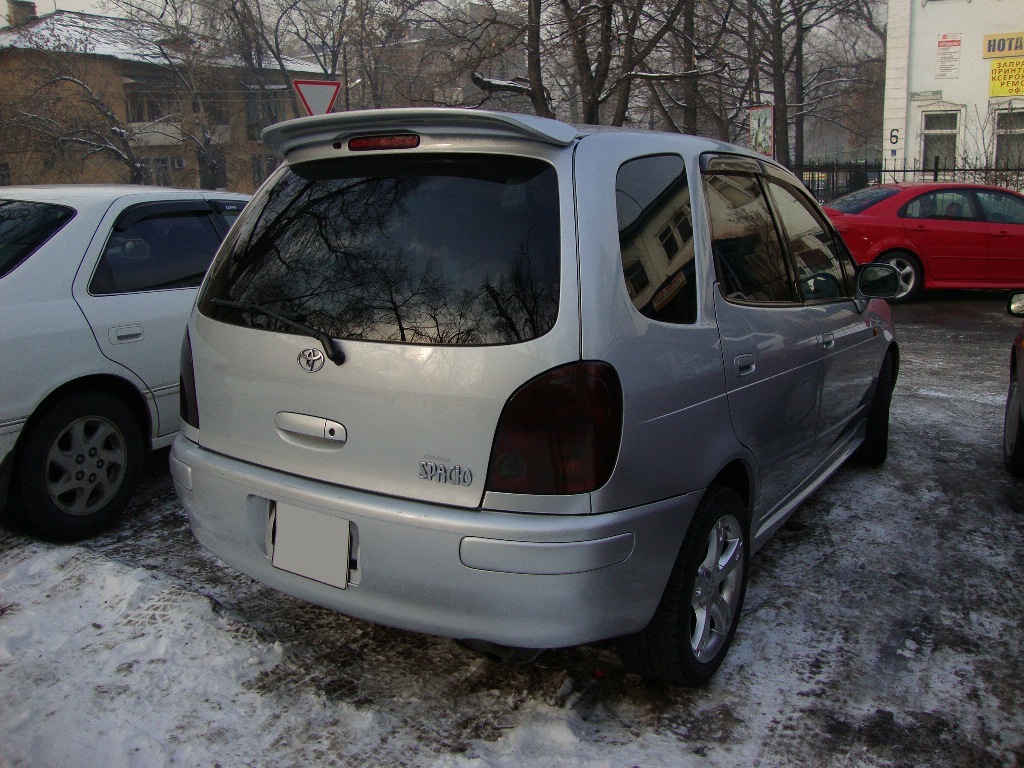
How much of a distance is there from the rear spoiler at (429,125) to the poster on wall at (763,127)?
10909mm

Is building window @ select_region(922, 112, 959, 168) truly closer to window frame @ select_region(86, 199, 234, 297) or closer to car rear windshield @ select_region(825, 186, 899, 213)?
car rear windshield @ select_region(825, 186, 899, 213)

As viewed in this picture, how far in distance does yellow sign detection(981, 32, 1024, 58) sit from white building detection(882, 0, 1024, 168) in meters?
0.03

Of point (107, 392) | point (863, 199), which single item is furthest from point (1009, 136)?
point (107, 392)

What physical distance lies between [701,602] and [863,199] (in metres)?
10.6

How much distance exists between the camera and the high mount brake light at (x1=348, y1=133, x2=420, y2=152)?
252 cm

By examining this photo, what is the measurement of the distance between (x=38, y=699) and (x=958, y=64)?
2920 centimetres

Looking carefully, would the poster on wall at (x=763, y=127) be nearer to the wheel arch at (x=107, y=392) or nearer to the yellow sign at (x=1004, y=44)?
the wheel arch at (x=107, y=392)

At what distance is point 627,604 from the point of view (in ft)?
7.91

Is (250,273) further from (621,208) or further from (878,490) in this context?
(878,490)

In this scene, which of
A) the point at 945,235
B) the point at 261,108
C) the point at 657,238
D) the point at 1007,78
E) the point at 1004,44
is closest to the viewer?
the point at 657,238

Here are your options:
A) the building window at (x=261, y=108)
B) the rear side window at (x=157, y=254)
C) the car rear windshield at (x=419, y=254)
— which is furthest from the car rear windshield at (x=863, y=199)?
the building window at (x=261, y=108)

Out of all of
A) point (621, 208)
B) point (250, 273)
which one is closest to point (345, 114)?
point (250, 273)

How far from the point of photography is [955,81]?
84.9 feet

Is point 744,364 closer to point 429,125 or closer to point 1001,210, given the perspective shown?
point 429,125
